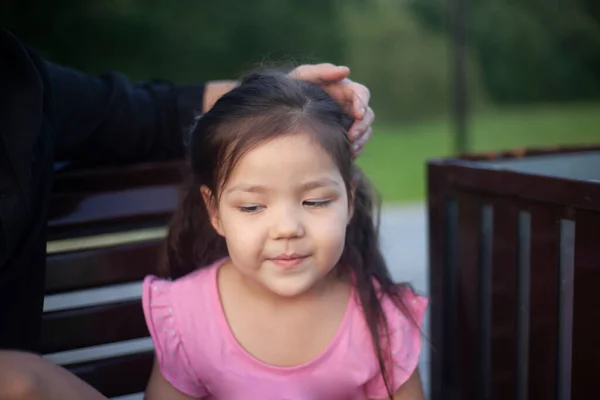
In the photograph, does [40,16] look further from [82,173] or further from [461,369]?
[461,369]

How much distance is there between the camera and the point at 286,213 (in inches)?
56.6

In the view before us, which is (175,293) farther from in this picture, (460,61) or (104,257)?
(460,61)

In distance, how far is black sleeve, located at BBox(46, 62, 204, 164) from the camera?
1.77 m

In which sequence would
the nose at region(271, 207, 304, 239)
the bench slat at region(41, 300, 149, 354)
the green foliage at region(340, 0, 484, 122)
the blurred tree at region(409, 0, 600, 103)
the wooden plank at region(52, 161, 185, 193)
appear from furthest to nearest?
the green foliage at region(340, 0, 484, 122) < the blurred tree at region(409, 0, 600, 103) < the wooden plank at region(52, 161, 185, 193) < the bench slat at region(41, 300, 149, 354) < the nose at region(271, 207, 304, 239)

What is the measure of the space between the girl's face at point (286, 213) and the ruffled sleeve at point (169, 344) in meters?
0.25

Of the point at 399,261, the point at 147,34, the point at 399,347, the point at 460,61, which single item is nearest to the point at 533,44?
the point at 460,61

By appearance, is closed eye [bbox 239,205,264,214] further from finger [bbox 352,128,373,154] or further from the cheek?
finger [bbox 352,128,373,154]

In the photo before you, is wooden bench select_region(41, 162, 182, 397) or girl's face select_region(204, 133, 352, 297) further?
wooden bench select_region(41, 162, 182, 397)

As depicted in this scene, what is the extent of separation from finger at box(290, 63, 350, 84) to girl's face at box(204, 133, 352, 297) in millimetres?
249

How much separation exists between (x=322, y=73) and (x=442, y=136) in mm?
5790

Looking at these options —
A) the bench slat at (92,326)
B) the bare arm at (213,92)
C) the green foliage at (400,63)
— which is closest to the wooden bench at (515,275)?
the bare arm at (213,92)

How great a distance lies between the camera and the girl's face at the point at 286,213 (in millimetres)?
1449

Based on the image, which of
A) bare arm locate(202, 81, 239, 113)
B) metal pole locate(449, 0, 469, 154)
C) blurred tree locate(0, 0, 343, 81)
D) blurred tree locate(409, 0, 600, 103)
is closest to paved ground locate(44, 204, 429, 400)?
bare arm locate(202, 81, 239, 113)

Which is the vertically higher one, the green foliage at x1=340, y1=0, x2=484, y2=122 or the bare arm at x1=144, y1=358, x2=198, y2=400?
the green foliage at x1=340, y1=0, x2=484, y2=122
